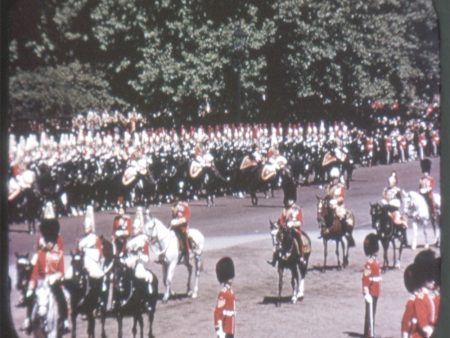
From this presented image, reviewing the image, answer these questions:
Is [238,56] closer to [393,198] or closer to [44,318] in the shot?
[393,198]

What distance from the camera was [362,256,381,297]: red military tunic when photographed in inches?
384

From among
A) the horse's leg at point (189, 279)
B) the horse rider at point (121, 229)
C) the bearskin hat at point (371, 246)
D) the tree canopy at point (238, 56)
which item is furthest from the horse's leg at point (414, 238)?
the horse rider at point (121, 229)

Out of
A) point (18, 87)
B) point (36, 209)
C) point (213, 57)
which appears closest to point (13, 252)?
point (36, 209)

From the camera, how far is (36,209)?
970 cm

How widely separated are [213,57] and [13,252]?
1844mm

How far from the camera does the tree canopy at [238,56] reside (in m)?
9.85

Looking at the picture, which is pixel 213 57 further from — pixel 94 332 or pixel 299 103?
pixel 94 332

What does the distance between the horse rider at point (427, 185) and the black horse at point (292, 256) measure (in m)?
0.83

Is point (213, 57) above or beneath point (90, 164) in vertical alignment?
above

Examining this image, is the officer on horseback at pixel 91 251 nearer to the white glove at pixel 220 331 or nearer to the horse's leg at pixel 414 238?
the white glove at pixel 220 331

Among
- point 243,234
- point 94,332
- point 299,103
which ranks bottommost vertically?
point 94,332

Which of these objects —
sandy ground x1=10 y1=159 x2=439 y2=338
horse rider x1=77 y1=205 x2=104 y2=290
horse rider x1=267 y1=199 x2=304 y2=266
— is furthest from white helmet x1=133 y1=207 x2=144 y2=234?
horse rider x1=267 y1=199 x2=304 y2=266

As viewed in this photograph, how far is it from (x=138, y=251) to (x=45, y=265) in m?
0.61

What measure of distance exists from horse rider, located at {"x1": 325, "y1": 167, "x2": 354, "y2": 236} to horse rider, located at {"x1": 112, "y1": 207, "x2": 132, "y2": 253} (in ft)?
4.45
